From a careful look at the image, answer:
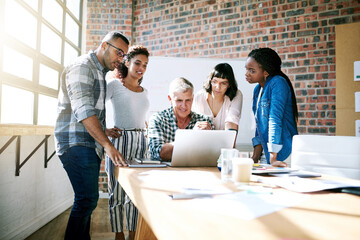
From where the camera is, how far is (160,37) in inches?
159

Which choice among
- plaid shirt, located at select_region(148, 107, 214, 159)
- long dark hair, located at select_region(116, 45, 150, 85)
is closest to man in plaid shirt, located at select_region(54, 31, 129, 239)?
plaid shirt, located at select_region(148, 107, 214, 159)

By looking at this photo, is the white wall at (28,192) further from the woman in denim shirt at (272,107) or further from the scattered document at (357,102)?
the scattered document at (357,102)

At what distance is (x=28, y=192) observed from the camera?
7.94 feet

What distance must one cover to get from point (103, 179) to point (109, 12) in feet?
7.40

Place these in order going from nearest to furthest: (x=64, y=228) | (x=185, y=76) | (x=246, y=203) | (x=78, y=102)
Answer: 1. (x=246, y=203)
2. (x=78, y=102)
3. (x=64, y=228)
4. (x=185, y=76)

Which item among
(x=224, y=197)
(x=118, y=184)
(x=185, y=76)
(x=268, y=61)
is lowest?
(x=118, y=184)

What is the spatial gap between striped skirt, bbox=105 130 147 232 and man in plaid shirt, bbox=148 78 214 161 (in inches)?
12.9

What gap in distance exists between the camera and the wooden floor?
7.79 ft

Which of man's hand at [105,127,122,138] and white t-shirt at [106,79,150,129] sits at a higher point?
white t-shirt at [106,79,150,129]

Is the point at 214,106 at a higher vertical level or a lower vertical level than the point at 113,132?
higher

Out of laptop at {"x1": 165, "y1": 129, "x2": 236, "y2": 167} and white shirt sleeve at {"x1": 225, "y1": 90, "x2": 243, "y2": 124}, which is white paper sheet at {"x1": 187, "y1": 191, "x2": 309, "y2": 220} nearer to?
laptop at {"x1": 165, "y1": 129, "x2": 236, "y2": 167}

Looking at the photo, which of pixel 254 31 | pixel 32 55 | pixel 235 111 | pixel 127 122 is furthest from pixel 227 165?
pixel 254 31

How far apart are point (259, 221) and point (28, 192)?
238 cm

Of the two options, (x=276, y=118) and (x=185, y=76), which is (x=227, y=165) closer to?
(x=276, y=118)
